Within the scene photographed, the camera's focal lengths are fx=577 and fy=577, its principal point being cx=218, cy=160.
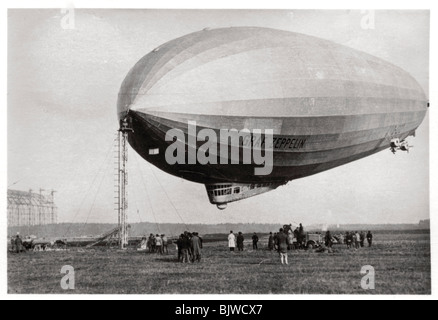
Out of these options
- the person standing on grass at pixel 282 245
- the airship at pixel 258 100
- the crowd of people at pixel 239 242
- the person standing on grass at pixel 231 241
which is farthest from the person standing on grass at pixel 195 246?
the person standing on grass at pixel 231 241

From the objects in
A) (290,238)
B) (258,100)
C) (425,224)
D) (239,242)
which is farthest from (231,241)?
(425,224)

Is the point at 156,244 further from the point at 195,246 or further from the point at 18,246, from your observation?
the point at 18,246

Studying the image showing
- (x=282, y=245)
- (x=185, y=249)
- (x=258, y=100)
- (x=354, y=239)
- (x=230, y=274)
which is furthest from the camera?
(x=354, y=239)

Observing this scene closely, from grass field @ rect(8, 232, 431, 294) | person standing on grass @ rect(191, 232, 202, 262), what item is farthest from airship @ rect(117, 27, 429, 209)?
grass field @ rect(8, 232, 431, 294)

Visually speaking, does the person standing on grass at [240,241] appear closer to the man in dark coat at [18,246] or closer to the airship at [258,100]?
the airship at [258,100]

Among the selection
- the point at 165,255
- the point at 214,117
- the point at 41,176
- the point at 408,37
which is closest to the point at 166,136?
the point at 214,117

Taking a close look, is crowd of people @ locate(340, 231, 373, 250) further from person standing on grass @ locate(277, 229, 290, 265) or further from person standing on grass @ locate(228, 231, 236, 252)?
person standing on grass @ locate(277, 229, 290, 265)

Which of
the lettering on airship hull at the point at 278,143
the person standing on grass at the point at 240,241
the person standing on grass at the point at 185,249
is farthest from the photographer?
the person standing on grass at the point at 240,241
